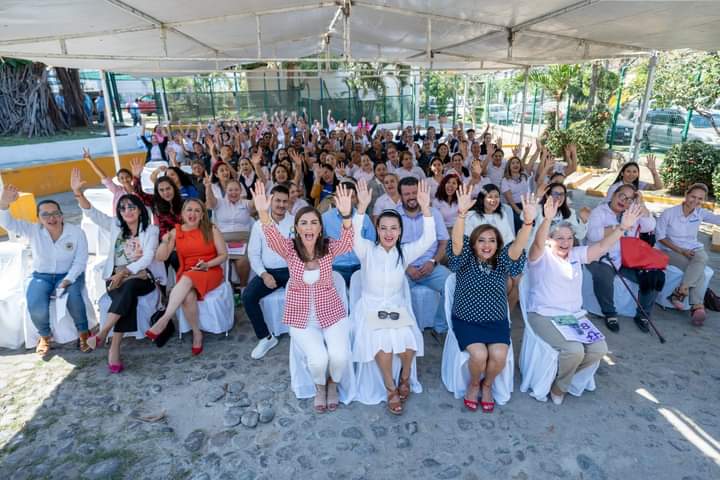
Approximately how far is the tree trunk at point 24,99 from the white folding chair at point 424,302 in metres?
15.7

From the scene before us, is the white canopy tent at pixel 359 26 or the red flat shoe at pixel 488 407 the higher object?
the white canopy tent at pixel 359 26

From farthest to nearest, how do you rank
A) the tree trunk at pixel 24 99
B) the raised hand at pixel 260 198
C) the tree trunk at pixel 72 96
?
1. the tree trunk at pixel 72 96
2. the tree trunk at pixel 24 99
3. the raised hand at pixel 260 198

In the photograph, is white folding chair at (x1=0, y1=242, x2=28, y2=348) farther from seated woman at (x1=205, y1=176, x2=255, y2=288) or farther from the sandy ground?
seated woman at (x1=205, y1=176, x2=255, y2=288)

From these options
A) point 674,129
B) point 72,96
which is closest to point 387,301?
point 674,129

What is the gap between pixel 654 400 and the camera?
2869 millimetres

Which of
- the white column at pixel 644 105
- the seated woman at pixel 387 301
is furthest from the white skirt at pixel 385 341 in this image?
the white column at pixel 644 105

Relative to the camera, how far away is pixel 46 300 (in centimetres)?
342

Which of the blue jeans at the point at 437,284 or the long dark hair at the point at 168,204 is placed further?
the long dark hair at the point at 168,204

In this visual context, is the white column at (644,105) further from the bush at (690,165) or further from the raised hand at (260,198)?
the raised hand at (260,198)

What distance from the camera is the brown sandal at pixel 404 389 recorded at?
292 centimetres

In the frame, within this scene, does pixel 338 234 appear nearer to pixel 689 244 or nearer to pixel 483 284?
pixel 483 284

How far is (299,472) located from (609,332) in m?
2.86

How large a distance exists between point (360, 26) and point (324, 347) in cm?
520

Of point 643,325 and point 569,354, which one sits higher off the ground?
point 569,354
